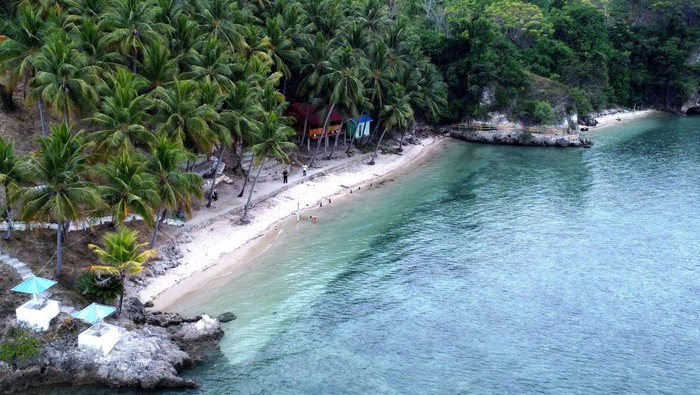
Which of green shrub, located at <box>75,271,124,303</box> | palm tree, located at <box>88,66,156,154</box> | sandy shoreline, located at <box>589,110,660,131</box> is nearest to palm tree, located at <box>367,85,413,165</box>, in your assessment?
palm tree, located at <box>88,66,156,154</box>

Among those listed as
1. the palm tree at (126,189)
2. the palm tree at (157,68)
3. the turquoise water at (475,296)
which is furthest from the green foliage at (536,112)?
the palm tree at (126,189)

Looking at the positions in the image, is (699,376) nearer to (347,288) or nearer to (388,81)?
(347,288)

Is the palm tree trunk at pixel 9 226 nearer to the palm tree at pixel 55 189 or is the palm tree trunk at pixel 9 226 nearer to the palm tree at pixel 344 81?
the palm tree at pixel 55 189

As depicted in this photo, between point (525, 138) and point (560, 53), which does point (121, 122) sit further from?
point (560, 53)

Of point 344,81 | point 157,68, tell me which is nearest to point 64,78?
point 157,68

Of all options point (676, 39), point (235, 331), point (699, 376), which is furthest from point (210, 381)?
point (676, 39)
